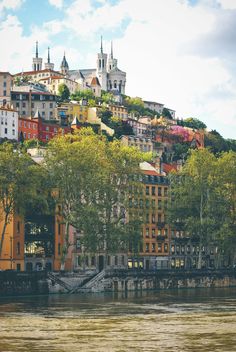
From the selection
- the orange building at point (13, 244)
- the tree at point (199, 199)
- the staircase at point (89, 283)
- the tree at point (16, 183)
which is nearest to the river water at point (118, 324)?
the staircase at point (89, 283)

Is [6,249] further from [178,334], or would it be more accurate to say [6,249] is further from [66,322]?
[178,334]

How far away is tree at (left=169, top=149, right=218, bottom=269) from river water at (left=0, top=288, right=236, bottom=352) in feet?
126

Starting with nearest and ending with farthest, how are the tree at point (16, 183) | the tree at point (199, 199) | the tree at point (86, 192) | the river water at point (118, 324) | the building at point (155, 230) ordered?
the river water at point (118, 324), the tree at point (16, 183), the tree at point (86, 192), the tree at point (199, 199), the building at point (155, 230)

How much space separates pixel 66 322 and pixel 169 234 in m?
98.8

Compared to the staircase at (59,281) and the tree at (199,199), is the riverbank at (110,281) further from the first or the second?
the tree at (199,199)

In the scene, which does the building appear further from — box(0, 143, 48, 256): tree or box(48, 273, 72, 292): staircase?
box(0, 143, 48, 256): tree

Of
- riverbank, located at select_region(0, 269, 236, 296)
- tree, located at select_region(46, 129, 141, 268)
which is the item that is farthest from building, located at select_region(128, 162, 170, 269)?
tree, located at select_region(46, 129, 141, 268)

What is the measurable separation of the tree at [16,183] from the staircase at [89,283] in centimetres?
1331

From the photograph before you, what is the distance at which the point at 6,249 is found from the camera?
150 m

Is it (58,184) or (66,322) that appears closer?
(66,322)

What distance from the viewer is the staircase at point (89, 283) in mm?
144250

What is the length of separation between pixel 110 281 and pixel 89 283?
454 cm

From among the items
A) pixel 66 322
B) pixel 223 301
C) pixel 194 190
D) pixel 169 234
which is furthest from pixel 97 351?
pixel 169 234

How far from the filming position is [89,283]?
146 meters
